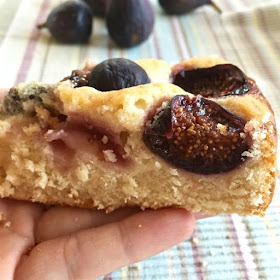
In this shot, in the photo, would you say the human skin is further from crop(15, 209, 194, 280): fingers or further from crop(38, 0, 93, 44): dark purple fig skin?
crop(38, 0, 93, 44): dark purple fig skin

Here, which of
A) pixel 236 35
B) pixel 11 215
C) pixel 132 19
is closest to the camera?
pixel 11 215

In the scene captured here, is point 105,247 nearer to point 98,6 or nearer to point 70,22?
point 70,22

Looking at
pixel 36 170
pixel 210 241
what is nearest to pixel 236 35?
pixel 210 241

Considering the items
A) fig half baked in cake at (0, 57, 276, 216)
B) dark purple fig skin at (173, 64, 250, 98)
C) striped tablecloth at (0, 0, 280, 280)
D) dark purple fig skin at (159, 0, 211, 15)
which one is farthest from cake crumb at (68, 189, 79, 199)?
dark purple fig skin at (159, 0, 211, 15)

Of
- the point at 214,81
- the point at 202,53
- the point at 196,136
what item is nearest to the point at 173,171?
the point at 196,136

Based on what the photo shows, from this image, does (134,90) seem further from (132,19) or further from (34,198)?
(132,19)

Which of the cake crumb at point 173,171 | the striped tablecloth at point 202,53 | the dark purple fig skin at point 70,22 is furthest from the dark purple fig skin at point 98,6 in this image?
the cake crumb at point 173,171

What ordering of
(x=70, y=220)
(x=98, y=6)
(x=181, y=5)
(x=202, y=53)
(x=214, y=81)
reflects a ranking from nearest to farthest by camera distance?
(x=70, y=220) < (x=214, y=81) < (x=202, y=53) < (x=98, y=6) < (x=181, y=5)
